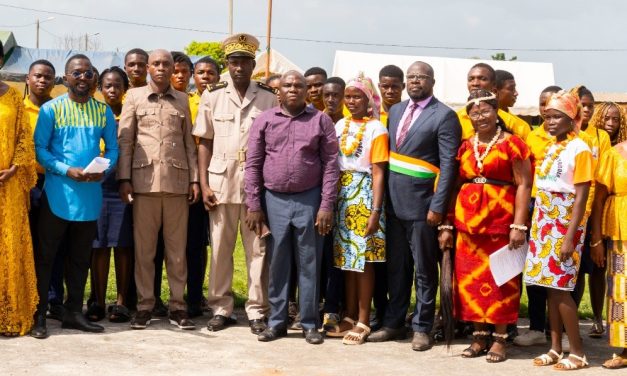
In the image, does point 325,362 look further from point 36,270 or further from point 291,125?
point 36,270

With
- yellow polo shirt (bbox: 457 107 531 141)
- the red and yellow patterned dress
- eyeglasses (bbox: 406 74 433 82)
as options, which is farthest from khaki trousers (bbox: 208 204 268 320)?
yellow polo shirt (bbox: 457 107 531 141)

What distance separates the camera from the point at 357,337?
6668mm

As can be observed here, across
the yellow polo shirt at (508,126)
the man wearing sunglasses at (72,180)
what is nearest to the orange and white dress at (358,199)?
the yellow polo shirt at (508,126)

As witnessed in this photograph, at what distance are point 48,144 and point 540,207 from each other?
388cm

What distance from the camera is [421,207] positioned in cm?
651

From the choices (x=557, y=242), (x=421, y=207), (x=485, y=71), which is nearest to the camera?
(x=557, y=242)

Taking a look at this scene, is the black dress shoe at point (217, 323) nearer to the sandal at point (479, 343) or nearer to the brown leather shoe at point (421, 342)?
the brown leather shoe at point (421, 342)

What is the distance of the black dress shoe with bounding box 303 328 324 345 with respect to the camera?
6629 millimetres

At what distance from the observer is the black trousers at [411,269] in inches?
259

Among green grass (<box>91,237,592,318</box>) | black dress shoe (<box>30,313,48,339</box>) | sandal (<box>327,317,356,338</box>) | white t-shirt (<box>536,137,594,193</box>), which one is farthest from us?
green grass (<box>91,237,592,318</box>)

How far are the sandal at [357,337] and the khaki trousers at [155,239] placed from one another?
1.47 m

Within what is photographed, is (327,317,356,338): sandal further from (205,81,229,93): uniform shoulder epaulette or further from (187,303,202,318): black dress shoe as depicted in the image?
(205,81,229,93): uniform shoulder epaulette

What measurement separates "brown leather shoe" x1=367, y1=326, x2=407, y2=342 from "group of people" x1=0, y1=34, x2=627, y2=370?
0.06 ft

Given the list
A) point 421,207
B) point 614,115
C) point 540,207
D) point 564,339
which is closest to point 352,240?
point 421,207
